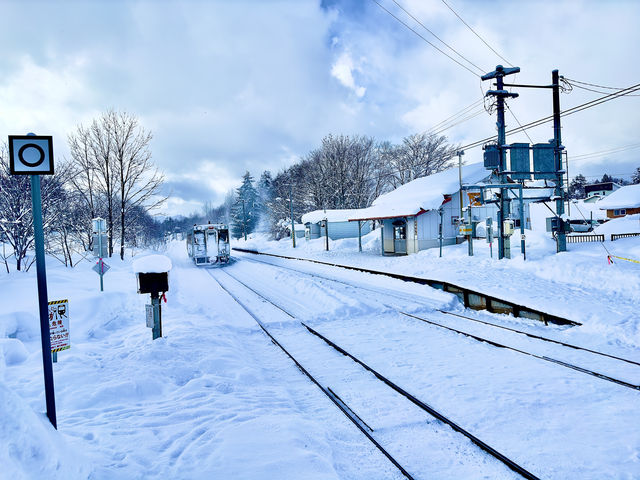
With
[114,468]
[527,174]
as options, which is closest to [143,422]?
[114,468]

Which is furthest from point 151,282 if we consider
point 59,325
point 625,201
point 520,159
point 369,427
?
point 625,201

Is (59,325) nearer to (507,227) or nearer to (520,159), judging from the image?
(507,227)

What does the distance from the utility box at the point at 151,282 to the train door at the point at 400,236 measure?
72.8 feet

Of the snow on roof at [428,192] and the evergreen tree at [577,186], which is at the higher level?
the evergreen tree at [577,186]

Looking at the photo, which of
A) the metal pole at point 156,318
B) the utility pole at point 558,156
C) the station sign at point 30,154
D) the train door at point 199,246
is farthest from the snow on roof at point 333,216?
the station sign at point 30,154

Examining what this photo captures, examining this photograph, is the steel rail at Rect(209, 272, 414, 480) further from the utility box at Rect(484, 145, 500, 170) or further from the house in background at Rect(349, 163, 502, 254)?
the house in background at Rect(349, 163, 502, 254)

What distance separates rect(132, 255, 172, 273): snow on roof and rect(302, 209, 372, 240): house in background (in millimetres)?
33536

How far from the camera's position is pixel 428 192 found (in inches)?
1079

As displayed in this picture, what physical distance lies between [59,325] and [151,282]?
1.65 m

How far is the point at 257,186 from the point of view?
85500 mm

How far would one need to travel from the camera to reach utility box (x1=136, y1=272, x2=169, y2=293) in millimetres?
6910

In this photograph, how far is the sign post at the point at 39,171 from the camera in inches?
135

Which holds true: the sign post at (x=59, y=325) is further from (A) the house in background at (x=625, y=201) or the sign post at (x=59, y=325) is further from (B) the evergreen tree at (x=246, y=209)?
(B) the evergreen tree at (x=246, y=209)

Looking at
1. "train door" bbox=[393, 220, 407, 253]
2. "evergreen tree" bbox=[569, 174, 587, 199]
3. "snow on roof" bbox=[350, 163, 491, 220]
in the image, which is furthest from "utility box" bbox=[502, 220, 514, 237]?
"evergreen tree" bbox=[569, 174, 587, 199]
